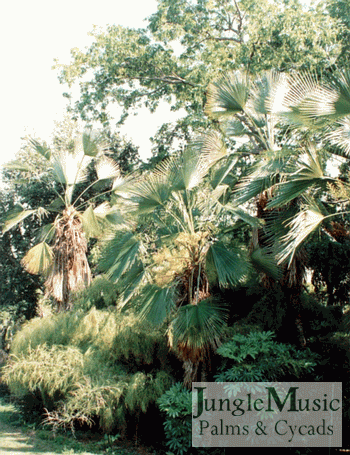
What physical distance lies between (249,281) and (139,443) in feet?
14.6

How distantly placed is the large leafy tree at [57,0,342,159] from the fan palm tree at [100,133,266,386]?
468 cm

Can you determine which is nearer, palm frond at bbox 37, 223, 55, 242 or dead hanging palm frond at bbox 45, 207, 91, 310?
dead hanging palm frond at bbox 45, 207, 91, 310

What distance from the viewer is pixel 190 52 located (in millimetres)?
14523

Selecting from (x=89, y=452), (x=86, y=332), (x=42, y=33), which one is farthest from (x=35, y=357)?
(x=42, y=33)

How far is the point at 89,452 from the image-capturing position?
27.7ft

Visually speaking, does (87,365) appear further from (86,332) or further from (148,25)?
(148,25)

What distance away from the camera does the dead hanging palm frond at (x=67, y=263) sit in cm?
1161

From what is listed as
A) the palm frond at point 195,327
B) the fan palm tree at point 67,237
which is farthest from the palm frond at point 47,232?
the palm frond at point 195,327

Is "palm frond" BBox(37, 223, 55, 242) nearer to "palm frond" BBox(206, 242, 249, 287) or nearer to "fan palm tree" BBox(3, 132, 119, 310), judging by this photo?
"fan palm tree" BBox(3, 132, 119, 310)

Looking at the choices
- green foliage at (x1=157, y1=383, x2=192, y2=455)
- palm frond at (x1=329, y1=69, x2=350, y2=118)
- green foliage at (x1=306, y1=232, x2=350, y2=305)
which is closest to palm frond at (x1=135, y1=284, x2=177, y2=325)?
green foliage at (x1=157, y1=383, x2=192, y2=455)

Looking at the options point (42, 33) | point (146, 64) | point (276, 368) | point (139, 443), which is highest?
point (146, 64)

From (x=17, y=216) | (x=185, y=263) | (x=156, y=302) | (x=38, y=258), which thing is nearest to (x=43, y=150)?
(x=17, y=216)

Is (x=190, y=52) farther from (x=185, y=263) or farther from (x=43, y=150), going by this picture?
(x=185, y=263)

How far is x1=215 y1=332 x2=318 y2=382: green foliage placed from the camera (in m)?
8.28
